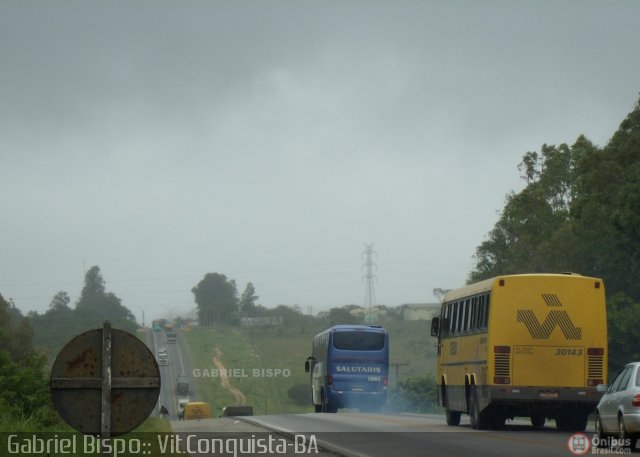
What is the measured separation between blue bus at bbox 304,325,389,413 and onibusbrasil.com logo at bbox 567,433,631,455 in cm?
2818

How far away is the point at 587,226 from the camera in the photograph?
64875mm

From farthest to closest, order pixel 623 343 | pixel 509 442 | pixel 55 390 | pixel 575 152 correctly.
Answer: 1. pixel 575 152
2. pixel 623 343
3. pixel 509 442
4. pixel 55 390

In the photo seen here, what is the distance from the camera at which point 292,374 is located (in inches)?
5684

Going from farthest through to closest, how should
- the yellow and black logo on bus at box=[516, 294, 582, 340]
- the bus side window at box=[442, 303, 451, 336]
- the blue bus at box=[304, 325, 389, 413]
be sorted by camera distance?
the blue bus at box=[304, 325, 389, 413] → the bus side window at box=[442, 303, 451, 336] → the yellow and black logo on bus at box=[516, 294, 582, 340]

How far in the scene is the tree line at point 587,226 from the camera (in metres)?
56.6

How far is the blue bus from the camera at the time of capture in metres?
52.4

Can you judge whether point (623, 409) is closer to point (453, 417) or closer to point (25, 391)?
point (453, 417)

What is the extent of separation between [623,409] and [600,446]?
1486 millimetres

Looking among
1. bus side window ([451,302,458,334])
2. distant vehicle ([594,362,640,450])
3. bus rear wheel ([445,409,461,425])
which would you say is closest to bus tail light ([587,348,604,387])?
bus side window ([451,302,458,334])

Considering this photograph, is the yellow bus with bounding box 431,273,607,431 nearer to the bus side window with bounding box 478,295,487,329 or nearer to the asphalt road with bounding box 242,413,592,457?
the bus side window with bounding box 478,295,487,329

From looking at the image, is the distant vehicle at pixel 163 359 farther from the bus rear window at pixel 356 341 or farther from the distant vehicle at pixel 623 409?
the distant vehicle at pixel 623 409

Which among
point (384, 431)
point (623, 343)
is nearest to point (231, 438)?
point (384, 431)

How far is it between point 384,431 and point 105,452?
58.5 ft

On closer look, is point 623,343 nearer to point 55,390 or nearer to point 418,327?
point 55,390
